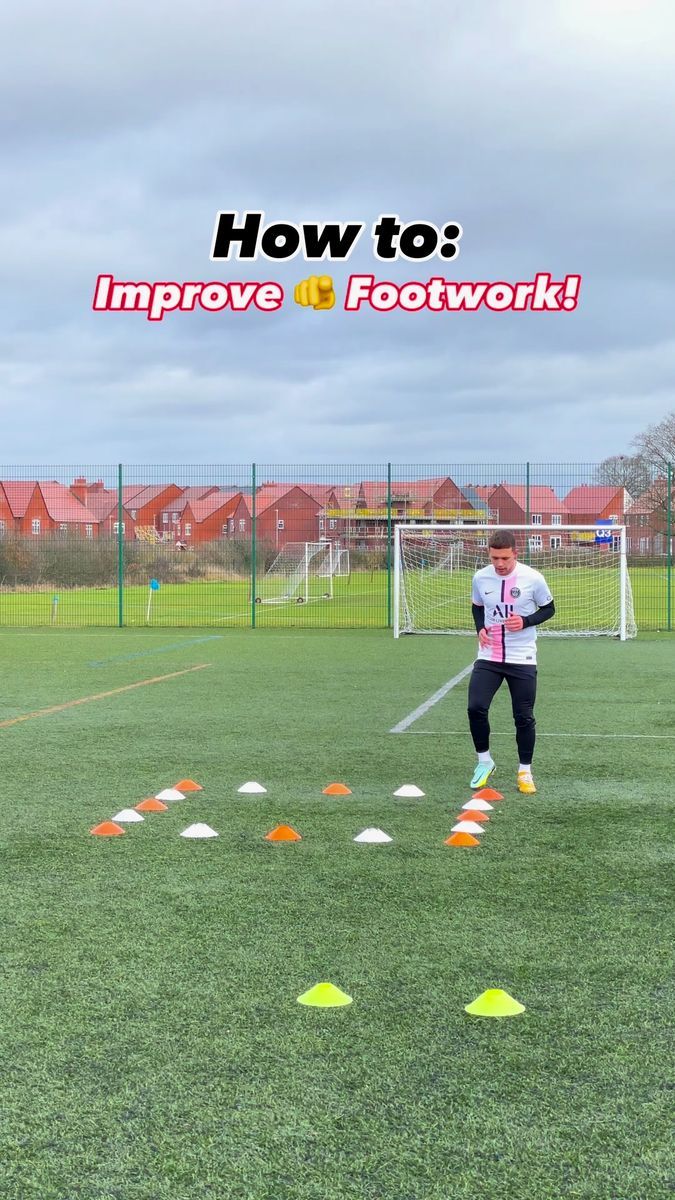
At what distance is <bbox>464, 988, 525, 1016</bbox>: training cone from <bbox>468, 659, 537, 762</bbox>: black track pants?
14.1 ft

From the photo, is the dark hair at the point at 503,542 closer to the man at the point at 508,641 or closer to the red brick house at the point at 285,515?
the man at the point at 508,641

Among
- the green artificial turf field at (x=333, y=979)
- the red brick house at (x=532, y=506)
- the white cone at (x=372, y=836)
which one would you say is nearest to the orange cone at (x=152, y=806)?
the green artificial turf field at (x=333, y=979)

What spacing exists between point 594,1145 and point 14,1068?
176 cm

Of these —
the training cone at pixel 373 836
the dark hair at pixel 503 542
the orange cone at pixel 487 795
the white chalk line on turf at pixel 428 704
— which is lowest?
the white chalk line on turf at pixel 428 704

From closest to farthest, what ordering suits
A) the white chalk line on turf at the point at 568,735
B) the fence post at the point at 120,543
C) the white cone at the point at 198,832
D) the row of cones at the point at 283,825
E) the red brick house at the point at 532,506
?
the row of cones at the point at 283,825 < the white cone at the point at 198,832 < the white chalk line on turf at the point at 568,735 < the red brick house at the point at 532,506 < the fence post at the point at 120,543

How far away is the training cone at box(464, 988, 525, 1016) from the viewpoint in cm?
414

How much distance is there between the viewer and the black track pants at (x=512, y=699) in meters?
8.48

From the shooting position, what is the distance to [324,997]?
4273mm

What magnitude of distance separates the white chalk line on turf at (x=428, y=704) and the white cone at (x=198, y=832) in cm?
453

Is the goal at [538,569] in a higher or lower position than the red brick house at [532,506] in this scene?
lower

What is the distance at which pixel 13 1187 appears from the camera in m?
3.03

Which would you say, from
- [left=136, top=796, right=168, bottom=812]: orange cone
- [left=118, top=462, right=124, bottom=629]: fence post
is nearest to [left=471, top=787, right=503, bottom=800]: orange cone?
[left=136, top=796, right=168, bottom=812]: orange cone

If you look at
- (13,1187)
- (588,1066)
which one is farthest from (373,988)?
(13,1187)

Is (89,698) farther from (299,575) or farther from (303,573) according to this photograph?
(303,573)
